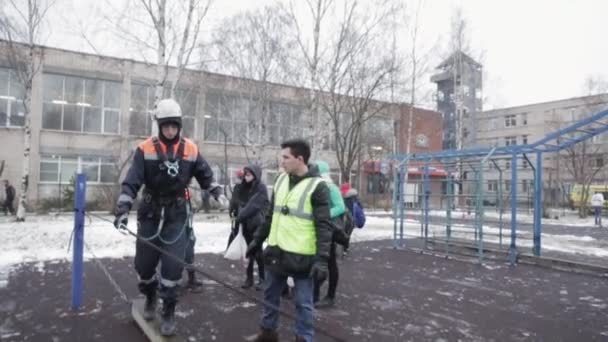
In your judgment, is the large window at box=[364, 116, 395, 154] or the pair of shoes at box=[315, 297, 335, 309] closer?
the pair of shoes at box=[315, 297, 335, 309]

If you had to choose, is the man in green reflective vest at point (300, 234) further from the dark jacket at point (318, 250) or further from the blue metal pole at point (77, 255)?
the blue metal pole at point (77, 255)

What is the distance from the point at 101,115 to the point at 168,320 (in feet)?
79.9

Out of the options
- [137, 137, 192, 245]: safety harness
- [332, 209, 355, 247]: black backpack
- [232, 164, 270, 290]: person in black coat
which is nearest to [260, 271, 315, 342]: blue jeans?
[332, 209, 355, 247]: black backpack

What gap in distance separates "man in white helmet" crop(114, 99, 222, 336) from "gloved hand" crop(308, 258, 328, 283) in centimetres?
140

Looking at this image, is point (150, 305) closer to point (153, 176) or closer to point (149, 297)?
point (149, 297)

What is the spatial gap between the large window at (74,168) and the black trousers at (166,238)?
22460 mm

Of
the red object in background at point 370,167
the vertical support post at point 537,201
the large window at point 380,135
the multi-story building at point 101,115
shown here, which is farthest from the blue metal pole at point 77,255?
the red object in background at point 370,167

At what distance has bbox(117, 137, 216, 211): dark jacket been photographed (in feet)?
13.0

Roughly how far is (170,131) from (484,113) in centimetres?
6406

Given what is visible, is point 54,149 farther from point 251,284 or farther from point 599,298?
point 599,298

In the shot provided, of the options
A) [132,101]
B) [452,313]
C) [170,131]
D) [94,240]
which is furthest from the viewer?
[132,101]

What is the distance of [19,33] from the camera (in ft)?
51.3

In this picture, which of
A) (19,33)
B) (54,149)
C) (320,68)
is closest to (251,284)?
(320,68)

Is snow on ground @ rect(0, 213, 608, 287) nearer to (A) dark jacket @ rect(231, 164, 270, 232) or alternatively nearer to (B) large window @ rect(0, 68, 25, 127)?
(A) dark jacket @ rect(231, 164, 270, 232)
